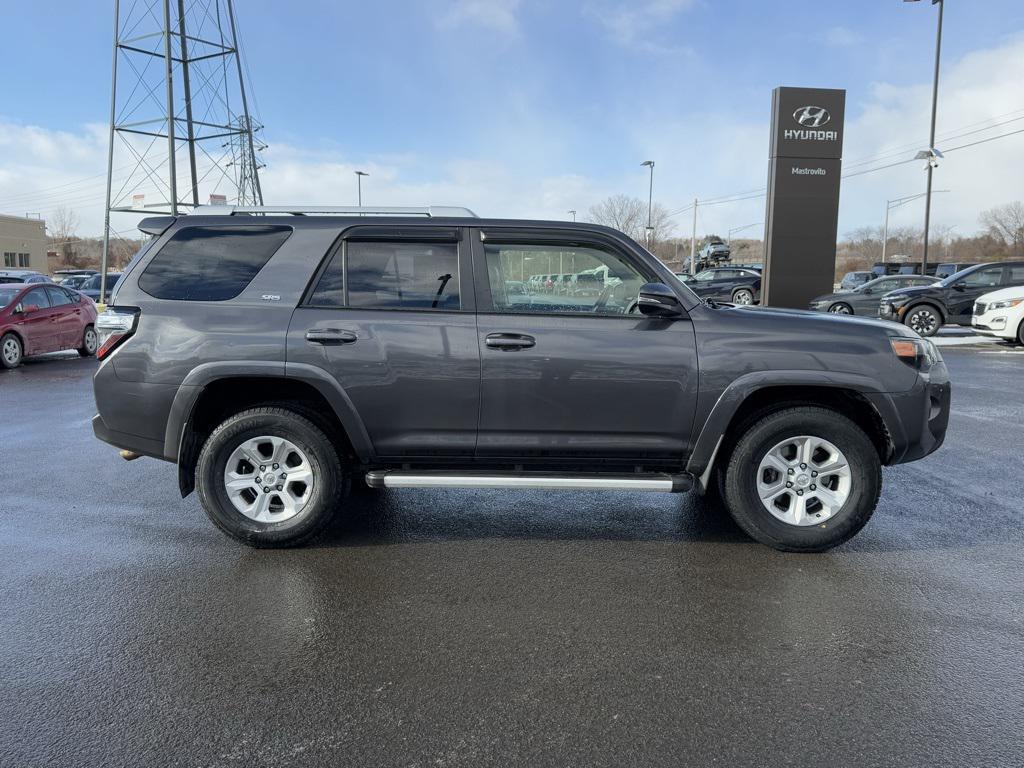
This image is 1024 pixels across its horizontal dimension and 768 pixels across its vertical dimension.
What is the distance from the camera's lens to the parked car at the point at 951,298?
57.5 ft

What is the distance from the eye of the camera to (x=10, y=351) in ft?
42.5

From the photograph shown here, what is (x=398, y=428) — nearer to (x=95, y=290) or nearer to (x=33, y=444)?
(x=33, y=444)

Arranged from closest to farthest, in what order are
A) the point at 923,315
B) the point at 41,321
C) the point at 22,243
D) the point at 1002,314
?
the point at 41,321 < the point at 1002,314 < the point at 923,315 < the point at 22,243

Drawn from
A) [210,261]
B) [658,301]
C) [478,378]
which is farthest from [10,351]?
[658,301]

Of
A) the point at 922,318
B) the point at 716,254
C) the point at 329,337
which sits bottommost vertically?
the point at 329,337

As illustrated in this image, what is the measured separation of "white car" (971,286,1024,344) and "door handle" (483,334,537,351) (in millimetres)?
15295

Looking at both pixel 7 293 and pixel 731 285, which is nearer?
pixel 7 293

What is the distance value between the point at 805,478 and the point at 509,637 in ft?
6.79

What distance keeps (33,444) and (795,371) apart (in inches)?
272

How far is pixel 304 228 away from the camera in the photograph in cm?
440

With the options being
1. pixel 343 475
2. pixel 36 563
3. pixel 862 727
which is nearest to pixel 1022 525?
pixel 862 727

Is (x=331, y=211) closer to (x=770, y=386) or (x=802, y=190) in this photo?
(x=770, y=386)

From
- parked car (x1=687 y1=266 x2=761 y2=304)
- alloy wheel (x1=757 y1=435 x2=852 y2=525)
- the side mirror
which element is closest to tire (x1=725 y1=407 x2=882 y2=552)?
alloy wheel (x1=757 y1=435 x2=852 y2=525)

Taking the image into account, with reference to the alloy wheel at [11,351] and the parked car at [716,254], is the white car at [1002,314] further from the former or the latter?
the parked car at [716,254]
